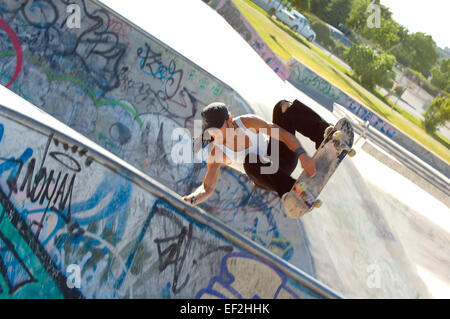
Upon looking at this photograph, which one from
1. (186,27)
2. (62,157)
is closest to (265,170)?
(62,157)

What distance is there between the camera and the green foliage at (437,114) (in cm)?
3103

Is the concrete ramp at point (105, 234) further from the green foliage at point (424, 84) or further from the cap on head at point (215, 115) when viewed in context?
the green foliage at point (424, 84)

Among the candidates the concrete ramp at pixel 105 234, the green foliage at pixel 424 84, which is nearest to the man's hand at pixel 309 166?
the concrete ramp at pixel 105 234

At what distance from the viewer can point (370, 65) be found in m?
33.3

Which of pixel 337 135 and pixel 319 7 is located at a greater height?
pixel 319 7

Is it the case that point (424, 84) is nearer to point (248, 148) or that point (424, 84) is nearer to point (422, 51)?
point (422, 51)

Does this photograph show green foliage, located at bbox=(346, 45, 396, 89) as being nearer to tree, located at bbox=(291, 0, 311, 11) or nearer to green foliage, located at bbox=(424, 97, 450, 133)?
green foliage, located at bbox=(424, 97, 450, 133)

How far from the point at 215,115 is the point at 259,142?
0.71 metres

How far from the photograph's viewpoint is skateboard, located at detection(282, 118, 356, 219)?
433 centimetres

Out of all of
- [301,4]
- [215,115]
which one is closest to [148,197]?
[215,115]

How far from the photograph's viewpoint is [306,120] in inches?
193

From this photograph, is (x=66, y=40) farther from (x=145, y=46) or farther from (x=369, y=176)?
(x=369, y=176)

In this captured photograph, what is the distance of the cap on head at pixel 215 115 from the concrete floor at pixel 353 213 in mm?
2777

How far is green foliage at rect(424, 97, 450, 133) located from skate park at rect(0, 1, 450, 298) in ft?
80.5
